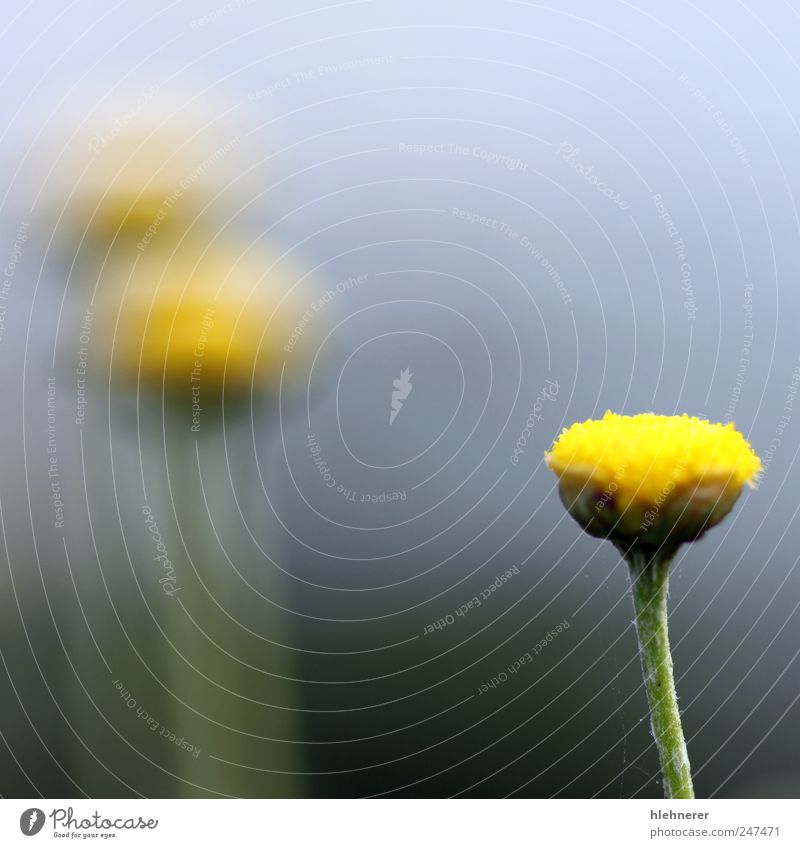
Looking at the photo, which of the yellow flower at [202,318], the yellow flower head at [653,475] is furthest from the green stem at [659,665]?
the yellow flower at [202,318]

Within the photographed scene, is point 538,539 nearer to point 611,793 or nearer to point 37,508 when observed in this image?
point 611,793

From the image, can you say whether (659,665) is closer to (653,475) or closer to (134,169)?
(653,475)

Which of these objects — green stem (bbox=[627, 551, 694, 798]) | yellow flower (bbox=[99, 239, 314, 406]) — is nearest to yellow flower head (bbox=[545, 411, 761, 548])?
green stem (bbox=[627, 551, 694, 798])

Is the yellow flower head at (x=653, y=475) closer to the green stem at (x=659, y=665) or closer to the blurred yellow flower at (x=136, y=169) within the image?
the green stem at (x=659, y=665)

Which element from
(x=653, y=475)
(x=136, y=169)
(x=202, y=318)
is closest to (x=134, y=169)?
(x=136, y=169)

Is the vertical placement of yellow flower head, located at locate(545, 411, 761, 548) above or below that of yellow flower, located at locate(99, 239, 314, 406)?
below

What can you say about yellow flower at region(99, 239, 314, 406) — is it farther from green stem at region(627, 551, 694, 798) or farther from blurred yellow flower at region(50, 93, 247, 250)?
green stem at region(627, 551, 694, 798)
